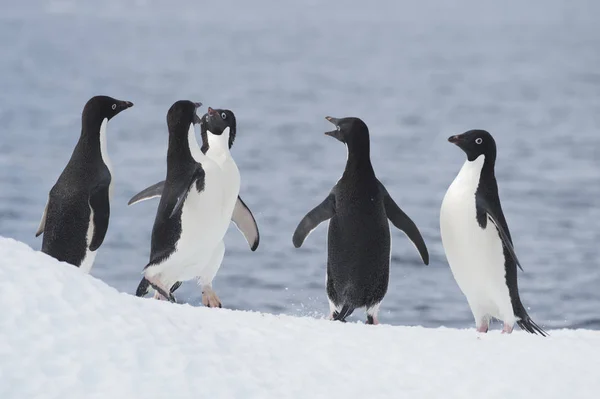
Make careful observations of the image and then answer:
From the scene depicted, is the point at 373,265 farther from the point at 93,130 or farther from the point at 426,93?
the point at 426,93

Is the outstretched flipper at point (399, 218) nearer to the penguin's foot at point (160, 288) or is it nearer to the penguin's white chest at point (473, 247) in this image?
the penguin's white chest at point (473, 247)

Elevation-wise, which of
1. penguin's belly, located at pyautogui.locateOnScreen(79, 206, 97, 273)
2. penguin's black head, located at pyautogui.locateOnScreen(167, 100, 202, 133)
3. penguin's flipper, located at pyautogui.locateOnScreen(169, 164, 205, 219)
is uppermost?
penguin's black head, located at pyautogui.locateOnScreen(167, 100, 202, 133)

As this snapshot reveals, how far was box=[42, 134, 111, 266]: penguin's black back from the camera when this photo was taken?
5.56 meters

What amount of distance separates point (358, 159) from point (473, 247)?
2.17 ft

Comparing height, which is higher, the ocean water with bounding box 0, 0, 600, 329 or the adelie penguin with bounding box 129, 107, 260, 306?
the adelie penguin with bounding box 129, 107, 260, 306

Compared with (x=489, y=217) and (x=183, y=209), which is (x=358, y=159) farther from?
(x=183, y=209)

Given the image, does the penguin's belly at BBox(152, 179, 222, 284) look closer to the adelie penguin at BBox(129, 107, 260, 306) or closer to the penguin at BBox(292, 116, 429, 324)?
the adelie penguin at BBox(129, 107, 260, 306)

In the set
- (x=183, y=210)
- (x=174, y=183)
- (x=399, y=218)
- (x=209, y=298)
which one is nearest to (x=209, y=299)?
(x=209, y=298)

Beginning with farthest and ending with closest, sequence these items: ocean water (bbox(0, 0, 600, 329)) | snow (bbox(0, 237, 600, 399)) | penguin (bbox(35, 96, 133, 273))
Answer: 1. ocean water (bbox(0, 0, 600, 329))
2. penguin (bbox(35, 96, 133, 273))
3. snow (bbox(0, 237, 600, 399))

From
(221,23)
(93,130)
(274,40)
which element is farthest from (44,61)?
(93,130)

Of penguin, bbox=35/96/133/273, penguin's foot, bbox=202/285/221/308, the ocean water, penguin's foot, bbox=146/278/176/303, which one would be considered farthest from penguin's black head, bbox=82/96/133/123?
the ocean water

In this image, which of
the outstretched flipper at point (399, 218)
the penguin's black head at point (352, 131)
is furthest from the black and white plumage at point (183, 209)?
the outstretched flipper at point (399, 218)

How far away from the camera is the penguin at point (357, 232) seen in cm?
533

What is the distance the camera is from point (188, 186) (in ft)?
18.0
